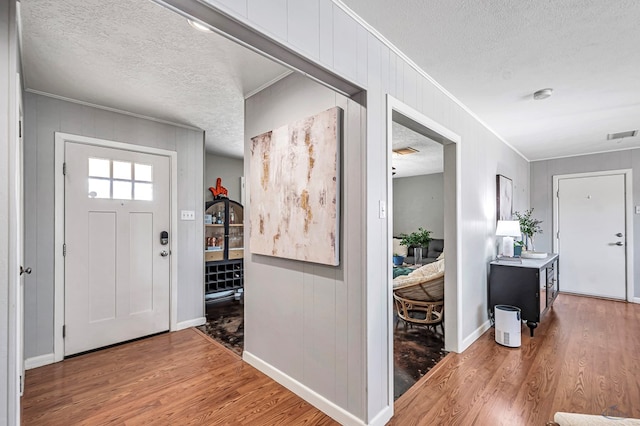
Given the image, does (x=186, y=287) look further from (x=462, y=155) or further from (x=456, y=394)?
(x=462, y=155)

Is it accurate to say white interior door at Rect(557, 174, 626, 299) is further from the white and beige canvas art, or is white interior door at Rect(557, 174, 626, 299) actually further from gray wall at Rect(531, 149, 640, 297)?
the white and beige canvas art

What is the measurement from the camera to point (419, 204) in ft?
24.1

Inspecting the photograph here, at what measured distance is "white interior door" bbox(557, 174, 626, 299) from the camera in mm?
4656

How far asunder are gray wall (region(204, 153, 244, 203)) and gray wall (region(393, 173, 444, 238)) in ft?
13.4

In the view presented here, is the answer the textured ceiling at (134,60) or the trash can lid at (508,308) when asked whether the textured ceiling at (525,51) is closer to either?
the textured ceiling at (134,60)

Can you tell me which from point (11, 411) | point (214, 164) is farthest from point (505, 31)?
point (214, 164)

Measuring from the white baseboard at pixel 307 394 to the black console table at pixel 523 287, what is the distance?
225cm

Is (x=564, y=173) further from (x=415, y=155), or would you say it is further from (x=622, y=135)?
(x=415, y=155)

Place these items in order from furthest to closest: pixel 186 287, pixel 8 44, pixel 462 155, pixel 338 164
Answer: pixel 186 287 → pixel 462 155 → pixel 338 164 → pixel 8 44

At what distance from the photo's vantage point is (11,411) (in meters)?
1.12

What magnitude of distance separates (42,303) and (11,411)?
194cm

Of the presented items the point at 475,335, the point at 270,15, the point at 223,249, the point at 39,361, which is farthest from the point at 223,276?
the point at 270,15

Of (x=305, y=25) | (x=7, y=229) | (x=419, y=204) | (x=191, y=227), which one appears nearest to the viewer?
(x=7, y=229)

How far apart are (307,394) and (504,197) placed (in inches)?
135
